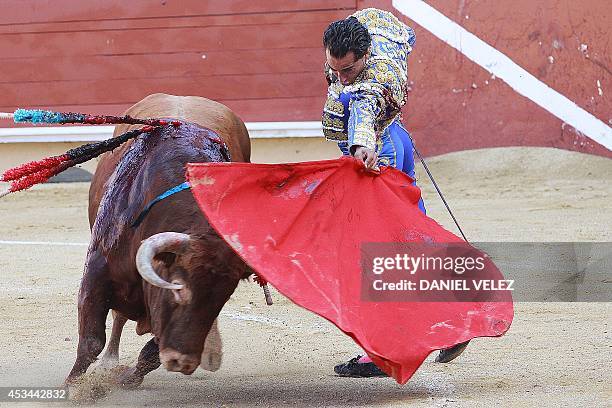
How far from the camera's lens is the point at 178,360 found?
3.04 m

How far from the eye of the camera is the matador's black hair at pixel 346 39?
335cm

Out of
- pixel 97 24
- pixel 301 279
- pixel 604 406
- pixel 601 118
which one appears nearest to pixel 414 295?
pixel 301 279

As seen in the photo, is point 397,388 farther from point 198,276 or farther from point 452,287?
point 198,276

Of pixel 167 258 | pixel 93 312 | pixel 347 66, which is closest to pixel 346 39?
pixel 347 66

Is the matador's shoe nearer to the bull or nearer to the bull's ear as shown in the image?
the bull

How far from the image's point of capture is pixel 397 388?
347 centimetres

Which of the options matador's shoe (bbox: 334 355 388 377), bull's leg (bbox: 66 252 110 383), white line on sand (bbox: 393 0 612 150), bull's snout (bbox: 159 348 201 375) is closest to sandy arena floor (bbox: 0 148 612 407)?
matador's shoe (bbox: 334 355 388 377)

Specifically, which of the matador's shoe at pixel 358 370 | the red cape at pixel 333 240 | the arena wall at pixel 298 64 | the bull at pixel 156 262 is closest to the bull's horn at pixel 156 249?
the bull at pixel 156 262

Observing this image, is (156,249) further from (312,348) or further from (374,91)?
(312,348)

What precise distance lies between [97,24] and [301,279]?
18.9 ft

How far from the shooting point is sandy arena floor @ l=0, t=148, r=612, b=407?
11.0ft

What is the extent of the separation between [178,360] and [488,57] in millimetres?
5604

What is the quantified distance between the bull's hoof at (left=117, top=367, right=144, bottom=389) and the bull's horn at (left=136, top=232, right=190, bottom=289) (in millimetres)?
619

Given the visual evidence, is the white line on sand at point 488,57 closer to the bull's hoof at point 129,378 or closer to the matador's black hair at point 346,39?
the matador's black hair at point 346,39
